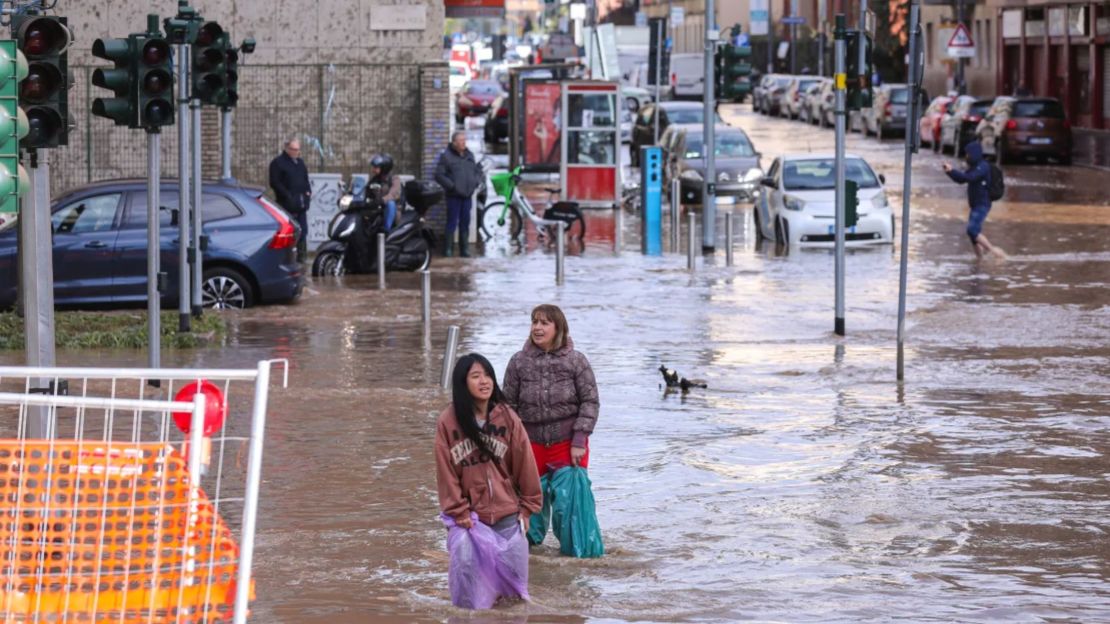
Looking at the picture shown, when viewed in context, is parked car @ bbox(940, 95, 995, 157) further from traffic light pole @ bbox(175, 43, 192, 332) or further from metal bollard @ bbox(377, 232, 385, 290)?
traffic light pole @ bbox(175, 43, 192, 332)

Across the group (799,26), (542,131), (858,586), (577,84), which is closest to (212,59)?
(858,586)

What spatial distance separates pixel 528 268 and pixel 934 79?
61.1m

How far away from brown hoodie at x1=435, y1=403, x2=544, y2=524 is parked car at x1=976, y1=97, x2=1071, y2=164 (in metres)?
42.5

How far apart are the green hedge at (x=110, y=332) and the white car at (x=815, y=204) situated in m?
11.6

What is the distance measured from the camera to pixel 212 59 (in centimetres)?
1859

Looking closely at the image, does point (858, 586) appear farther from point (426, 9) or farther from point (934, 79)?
point (934, 79)

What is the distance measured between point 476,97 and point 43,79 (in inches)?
2515

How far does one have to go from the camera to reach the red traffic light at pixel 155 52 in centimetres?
1571

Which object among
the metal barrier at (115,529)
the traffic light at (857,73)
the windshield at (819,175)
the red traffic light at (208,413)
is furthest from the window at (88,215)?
the red traffic light at (208,413)

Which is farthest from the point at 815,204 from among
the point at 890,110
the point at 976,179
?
the point at 890,110

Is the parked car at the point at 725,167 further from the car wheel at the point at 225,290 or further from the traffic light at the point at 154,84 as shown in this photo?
the traffic light at the point at 154,84

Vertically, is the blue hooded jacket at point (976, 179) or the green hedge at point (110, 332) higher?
the blue hooded jacket at point (976, 179)

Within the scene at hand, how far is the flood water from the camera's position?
951cm

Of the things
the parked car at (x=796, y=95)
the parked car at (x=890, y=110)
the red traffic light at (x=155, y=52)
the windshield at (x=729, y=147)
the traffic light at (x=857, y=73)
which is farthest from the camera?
the parked car at (x=796, y=95)
